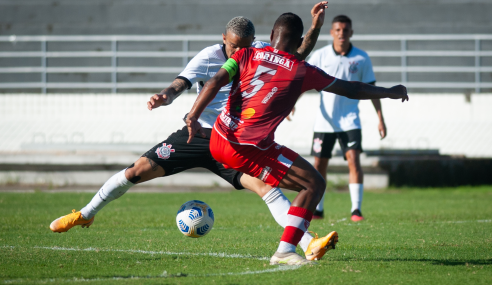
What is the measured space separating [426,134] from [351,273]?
1015 centimetres

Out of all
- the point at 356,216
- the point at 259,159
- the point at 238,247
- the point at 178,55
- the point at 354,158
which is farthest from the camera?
the point at 178,55

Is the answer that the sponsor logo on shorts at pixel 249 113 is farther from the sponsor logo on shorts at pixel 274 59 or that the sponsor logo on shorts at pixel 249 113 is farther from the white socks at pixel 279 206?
the white socks at pixel 279 206

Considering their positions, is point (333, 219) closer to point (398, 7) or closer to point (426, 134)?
point (426, 134)

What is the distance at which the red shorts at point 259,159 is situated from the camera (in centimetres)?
447

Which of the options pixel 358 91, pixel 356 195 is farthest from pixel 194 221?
pixel 356 195

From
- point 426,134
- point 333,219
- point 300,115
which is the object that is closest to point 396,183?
point 426,134

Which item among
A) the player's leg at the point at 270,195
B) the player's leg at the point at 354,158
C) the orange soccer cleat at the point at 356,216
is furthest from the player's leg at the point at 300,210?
the player's leg at the point at 354,158

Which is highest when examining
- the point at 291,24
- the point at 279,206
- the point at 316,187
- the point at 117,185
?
the point at 291,24

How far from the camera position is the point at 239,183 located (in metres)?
5.17

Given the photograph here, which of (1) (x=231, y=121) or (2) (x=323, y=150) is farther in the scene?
(2) (x=323, y=150)

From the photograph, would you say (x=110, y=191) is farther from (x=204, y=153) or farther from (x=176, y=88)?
(x=176, y=88)

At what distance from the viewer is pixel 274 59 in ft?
14.4

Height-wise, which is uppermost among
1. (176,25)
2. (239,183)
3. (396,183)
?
(176,25)

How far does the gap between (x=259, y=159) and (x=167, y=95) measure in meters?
0.88
